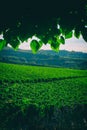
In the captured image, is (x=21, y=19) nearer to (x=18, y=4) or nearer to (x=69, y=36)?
(x=18, y=4)

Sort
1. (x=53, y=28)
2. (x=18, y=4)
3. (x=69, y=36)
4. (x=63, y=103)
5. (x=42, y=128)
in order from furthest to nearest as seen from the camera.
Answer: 1. (x=63, y=103)
2. (x=42, y=128)
3. (x=69, y=36)
4. (x=53, y=28)
5. (x=18, y=4)

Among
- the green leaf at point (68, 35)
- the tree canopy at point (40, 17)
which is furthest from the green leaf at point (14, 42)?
the green leaf at point (68, 35)

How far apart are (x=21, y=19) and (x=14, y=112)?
461 inches

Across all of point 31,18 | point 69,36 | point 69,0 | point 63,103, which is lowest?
point 63,103

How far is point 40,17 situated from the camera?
1438 millimetres

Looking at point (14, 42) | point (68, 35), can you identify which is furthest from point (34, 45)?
point (68, 35)

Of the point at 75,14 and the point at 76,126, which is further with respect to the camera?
the point at 76,126

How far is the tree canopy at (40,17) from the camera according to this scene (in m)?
1.40

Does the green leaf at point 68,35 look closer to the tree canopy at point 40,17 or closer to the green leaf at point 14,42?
the tree canopy at point 40,17

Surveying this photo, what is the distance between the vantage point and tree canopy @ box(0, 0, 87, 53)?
140 cm

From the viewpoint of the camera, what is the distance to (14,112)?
12594 millimetres

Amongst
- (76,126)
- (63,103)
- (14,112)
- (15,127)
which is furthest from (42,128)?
(63,103)

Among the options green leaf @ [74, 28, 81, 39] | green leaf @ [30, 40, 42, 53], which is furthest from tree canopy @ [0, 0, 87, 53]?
green leaf @ [30, 40, 42, 53]

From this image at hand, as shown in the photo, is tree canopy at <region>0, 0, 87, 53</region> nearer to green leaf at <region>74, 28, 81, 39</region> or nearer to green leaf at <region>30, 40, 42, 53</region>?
green leaf at <region>74, 28, 81, 39</region>
